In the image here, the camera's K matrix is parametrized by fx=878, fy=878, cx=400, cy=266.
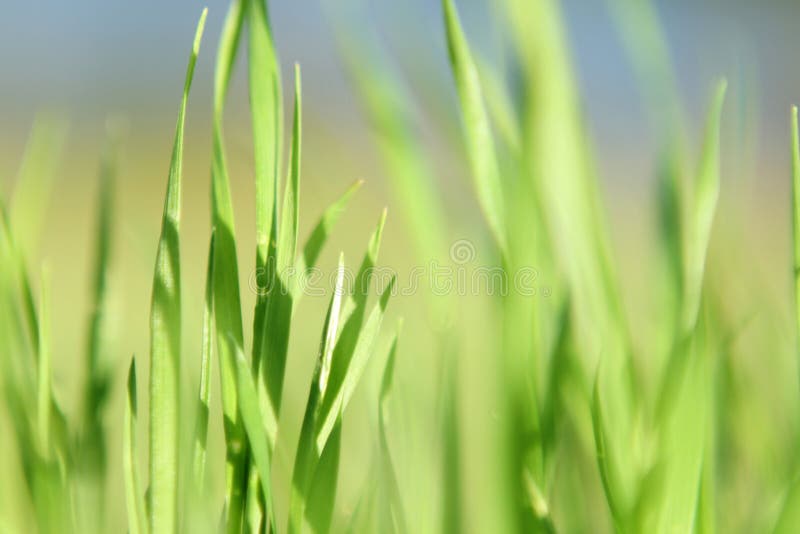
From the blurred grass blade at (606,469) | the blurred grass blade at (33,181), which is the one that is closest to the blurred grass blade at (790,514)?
the blurred grass blade at (606,469)

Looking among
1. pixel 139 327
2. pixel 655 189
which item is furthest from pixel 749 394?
pixel 139 327

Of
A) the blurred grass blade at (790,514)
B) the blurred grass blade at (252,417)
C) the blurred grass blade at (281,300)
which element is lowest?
the blurred grass blade at (790,514)

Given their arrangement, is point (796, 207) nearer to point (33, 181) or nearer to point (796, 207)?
point (796, 207)

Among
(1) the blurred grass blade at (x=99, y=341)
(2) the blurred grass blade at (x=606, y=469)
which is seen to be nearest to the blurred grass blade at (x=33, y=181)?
(1) the blurred grass blade at (x=99, y=341)

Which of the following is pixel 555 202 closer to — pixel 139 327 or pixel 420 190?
pixel 420 190

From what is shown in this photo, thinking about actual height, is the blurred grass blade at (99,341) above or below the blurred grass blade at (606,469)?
above

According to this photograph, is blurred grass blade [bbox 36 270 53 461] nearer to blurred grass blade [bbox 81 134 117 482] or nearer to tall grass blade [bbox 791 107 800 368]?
blurred grass blade [bbox 81 134 117 482]

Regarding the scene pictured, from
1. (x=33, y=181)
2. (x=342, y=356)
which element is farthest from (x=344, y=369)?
(x=33, y=181)

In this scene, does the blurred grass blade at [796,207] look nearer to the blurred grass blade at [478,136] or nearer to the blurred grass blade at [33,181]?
the blurred grass blade at [478,136]

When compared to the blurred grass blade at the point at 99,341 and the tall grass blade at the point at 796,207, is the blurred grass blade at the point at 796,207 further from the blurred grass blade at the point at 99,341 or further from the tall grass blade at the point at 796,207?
the blurred grass blade at the point at 99,341
